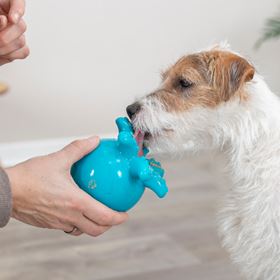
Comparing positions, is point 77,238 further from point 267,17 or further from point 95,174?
point 267,17

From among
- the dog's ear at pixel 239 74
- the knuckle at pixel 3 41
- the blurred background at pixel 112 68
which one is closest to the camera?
the dog's ear at pixel 239 74

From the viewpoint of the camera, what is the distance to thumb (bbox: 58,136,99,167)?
129 cm

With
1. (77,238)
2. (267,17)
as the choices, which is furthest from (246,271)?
(267,17)

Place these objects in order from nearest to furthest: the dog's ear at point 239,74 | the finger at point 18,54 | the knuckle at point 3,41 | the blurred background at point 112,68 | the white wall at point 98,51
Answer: the dog's ear at point 239,74, the knuckle at point 3,41, the finger at point 18,54, the blurred background at point 112,68, the white wall at point 98,51

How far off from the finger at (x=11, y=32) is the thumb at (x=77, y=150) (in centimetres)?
37

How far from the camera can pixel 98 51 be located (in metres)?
3.24

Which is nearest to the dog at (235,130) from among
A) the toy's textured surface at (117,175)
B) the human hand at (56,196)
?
the toy's textured surface at (117,175)

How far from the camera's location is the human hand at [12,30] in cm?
145

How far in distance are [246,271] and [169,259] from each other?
69cm

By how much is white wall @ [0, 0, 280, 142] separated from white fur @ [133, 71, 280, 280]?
5.66 feet

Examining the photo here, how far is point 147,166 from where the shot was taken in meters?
1.31

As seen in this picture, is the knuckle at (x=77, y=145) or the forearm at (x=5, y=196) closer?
the forearm at (x=5, y=196)

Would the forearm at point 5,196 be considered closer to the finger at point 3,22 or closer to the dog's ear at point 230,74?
the finger at point 3,22

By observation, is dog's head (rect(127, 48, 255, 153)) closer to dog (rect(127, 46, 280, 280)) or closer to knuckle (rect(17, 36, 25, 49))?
dog (rect(127, 46, 280, 280))
